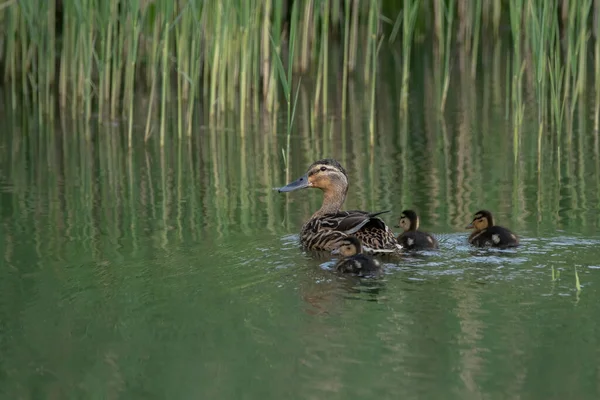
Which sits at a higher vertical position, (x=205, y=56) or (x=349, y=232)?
(x=205, y=56)

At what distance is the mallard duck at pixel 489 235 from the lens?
6.73 meters

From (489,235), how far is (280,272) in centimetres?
119

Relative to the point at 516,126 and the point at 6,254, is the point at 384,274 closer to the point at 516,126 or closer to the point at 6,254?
the point at 6,254

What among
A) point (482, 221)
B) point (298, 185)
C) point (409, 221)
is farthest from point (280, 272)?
point (298, 185)

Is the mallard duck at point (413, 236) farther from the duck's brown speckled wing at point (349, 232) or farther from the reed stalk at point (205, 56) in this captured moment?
the reed stalk at point (205, 56)

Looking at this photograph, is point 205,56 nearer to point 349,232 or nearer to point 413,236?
point 349,232

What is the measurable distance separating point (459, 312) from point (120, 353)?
1509 millimetres

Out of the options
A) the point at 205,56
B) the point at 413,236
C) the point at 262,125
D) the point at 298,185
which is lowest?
the point at 413,236

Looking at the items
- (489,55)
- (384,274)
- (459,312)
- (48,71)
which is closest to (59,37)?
(48,71)

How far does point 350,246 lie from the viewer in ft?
22.1

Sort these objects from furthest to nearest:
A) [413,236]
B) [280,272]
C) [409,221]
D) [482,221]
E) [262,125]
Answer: [262,125], [409,221], [482,221], [413,236], [280,272]

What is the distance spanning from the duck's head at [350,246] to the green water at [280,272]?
146mm

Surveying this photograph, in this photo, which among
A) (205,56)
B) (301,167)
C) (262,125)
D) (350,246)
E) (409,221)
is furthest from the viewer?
(205,56)

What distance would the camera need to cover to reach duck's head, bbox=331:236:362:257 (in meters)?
6.71
